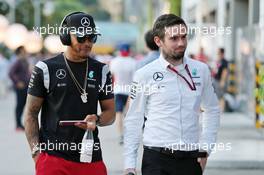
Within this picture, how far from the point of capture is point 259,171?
11.5 m

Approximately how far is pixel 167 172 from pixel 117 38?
7749 cm

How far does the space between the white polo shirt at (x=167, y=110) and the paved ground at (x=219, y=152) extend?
5412 mm

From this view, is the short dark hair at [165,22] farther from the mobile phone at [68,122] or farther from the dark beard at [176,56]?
the mobile phone at [68,122]

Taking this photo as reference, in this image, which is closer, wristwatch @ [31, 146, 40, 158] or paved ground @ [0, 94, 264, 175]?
wristwatch @ [31, 146, 40, 158]

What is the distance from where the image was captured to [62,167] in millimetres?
5578

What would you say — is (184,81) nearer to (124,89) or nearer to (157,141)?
(157,141)

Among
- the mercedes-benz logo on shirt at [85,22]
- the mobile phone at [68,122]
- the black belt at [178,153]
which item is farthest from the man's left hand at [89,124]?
the mercedes-benz logo on shirt at [85,22]

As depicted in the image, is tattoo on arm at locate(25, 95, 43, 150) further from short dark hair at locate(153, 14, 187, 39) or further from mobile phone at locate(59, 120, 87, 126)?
short dark hair at locate(153, 14, 187, 39)

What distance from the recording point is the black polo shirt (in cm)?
560

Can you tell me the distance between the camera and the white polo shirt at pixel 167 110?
572 centimetres

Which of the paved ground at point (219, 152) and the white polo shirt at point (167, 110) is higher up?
the white polo shirt at point (167, 110)

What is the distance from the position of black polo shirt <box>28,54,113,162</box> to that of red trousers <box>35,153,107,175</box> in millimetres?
35

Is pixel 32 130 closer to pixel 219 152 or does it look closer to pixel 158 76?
pixel 158 76

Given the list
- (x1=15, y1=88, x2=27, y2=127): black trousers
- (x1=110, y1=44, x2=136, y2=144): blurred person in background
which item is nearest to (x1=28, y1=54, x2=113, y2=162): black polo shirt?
(x1=110, y1=44, x2=136, y2=144): blurred person in background
